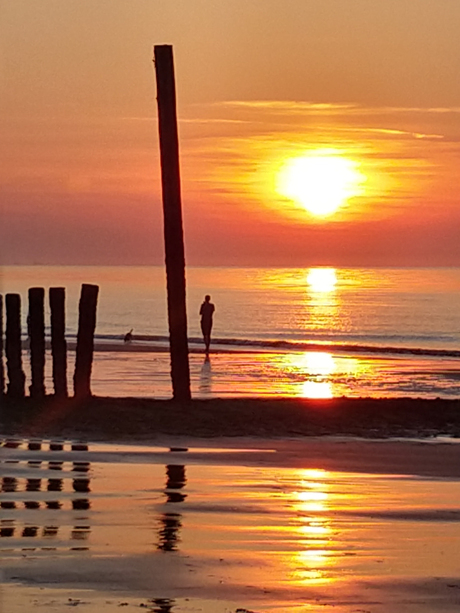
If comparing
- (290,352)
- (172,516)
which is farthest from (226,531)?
(290,352)

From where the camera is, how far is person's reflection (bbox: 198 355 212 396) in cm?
2775

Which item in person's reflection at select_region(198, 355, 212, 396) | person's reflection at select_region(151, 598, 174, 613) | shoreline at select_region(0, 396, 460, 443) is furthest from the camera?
person's reflection at select_region(198, 355, 212, 396)

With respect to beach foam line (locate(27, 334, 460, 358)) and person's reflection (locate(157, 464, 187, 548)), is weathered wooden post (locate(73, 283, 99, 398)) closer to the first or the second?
person's reflection (locate(157, 464, 187, 548))

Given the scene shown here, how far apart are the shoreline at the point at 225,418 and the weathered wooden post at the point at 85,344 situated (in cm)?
48

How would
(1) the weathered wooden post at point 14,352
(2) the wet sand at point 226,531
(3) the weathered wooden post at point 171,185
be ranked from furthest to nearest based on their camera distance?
(1) the weathered wooden post at point 14,352 → (3) the weathered wooden post at point 171,185 → (2) the wet sand at point 226,531

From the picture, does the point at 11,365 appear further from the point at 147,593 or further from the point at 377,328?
the point at 377,328

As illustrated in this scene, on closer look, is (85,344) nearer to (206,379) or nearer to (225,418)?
(225,418)

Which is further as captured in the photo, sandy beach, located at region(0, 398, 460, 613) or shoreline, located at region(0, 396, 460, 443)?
shoreline, located at region(0, 396, 460, 443)

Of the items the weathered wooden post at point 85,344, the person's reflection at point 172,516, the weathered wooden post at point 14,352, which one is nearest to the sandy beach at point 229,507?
the person's reflection at point 172,516

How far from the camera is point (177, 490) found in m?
12.4

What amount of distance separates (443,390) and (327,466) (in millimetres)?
16343

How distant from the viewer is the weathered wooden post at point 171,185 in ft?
62.4

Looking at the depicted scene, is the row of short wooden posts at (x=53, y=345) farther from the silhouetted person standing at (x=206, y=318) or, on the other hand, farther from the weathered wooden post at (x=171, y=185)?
the silhouetted person standing at (x=206, y=318)

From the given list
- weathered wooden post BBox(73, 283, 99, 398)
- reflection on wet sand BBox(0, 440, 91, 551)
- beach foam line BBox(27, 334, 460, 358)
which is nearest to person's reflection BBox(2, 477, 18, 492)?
reflection on wet sand BBox(0, 440, 91, 551)
